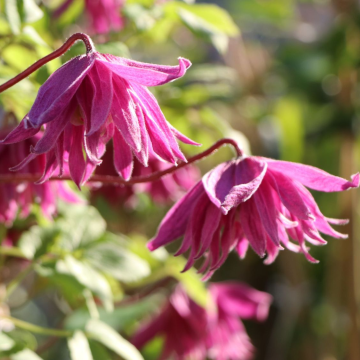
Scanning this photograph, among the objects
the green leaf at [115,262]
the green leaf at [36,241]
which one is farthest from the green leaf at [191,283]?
the green leaf at [36,241]

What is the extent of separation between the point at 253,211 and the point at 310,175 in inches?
2.6

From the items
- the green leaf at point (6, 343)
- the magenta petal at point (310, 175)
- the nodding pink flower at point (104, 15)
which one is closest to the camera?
the magenta petal at point (310, 175)

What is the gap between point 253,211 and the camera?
544 mm

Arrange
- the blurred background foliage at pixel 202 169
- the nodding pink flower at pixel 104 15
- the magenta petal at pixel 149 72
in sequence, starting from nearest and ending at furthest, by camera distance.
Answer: the magenta petal at pixel 149 72
the blurred background foliage at pixel 202 169
the nodding pink flower at pixel 104 15

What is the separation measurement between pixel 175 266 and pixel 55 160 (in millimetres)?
565

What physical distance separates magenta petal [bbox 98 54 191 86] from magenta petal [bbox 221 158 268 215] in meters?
0.12

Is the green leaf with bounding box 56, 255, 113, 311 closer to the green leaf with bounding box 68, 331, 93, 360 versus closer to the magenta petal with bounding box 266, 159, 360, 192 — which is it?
the green leaf with bounding box 68, 331, 93, 360

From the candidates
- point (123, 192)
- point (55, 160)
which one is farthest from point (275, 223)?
point (123, 192)

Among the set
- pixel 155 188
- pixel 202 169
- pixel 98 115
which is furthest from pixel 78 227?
pixel 202 169

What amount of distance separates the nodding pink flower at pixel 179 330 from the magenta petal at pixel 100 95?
0.63 meters

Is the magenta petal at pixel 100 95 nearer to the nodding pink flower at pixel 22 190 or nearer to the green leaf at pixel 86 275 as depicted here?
the nodding pink flower at pixel 22 190

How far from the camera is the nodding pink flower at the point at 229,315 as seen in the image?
0.99 meters

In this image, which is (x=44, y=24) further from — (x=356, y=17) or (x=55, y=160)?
(x=356, y=17)

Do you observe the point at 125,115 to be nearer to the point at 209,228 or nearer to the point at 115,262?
the point at 209,228
